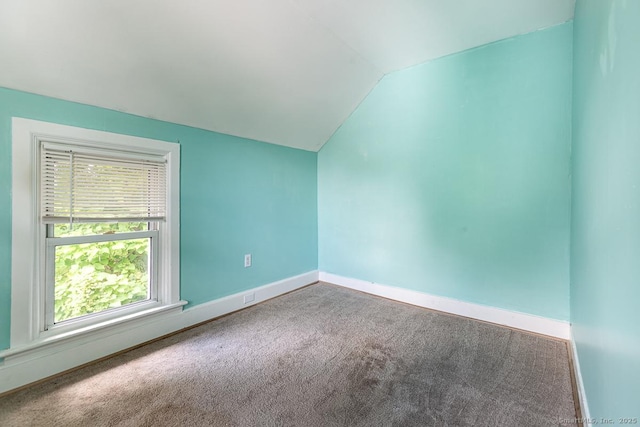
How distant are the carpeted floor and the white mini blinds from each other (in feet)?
3.15

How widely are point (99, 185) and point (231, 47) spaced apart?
4.18ft

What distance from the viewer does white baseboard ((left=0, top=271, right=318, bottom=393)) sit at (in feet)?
4.66

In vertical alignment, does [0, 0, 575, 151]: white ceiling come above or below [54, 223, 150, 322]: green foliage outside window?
above

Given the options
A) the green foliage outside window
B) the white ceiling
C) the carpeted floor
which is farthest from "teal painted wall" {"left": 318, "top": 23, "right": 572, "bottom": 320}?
the green foliage outside window

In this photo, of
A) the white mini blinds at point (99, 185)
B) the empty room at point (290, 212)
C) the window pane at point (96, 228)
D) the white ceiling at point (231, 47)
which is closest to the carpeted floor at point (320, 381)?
the empty room at point (290, 212)

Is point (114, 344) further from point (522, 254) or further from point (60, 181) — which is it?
point (522, 254)

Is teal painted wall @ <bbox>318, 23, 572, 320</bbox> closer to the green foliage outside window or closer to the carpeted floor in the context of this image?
the carpeted floor

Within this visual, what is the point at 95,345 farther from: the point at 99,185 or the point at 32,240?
the point at 99,185

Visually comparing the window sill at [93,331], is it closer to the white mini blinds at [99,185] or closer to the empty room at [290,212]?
the empty room at [290,212]

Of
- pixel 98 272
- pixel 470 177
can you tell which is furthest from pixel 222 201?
pixel 470 177

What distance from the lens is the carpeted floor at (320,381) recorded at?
1.25 metres

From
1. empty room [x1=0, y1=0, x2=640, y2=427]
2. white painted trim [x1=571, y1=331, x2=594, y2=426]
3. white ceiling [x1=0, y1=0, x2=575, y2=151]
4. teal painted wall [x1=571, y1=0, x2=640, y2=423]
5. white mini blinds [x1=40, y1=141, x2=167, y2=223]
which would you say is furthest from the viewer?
white mini blinds [x1=40, y1=141, x2=167, y2=223]

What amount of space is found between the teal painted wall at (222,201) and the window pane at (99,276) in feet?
0.75

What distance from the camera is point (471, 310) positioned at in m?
2.27
